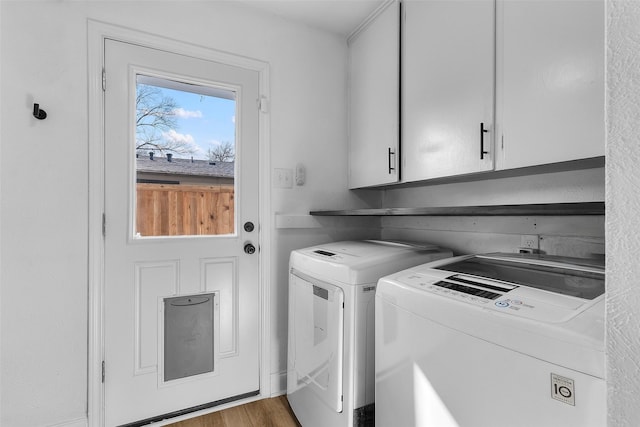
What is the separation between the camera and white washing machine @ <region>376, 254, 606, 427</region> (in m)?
0.62

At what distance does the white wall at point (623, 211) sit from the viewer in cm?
37

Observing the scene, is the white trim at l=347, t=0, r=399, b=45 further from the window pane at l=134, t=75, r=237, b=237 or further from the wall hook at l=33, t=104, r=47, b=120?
the wall hook at l=33, t=104, r=47, b=120

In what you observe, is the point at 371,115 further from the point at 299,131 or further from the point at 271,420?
the point at 271,420

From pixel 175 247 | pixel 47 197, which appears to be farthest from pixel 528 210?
pixel 47 197

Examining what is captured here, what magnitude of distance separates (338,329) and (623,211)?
1.09m

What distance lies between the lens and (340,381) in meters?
1.30

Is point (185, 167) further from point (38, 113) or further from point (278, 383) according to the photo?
point (278, 383)

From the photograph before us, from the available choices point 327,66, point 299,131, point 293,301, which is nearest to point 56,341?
point 293,301

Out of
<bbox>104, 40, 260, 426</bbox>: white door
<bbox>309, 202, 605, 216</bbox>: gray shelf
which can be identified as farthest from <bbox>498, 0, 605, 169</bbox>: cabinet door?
<bbox>104, 40, 260, 426</bbox>: white door

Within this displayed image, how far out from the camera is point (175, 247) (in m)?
1.75

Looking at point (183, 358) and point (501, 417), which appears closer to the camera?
point (501, 417)

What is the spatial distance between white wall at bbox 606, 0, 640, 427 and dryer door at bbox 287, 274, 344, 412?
0.98 m

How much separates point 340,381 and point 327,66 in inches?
77.1

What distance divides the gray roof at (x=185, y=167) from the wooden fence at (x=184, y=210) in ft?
0.26
